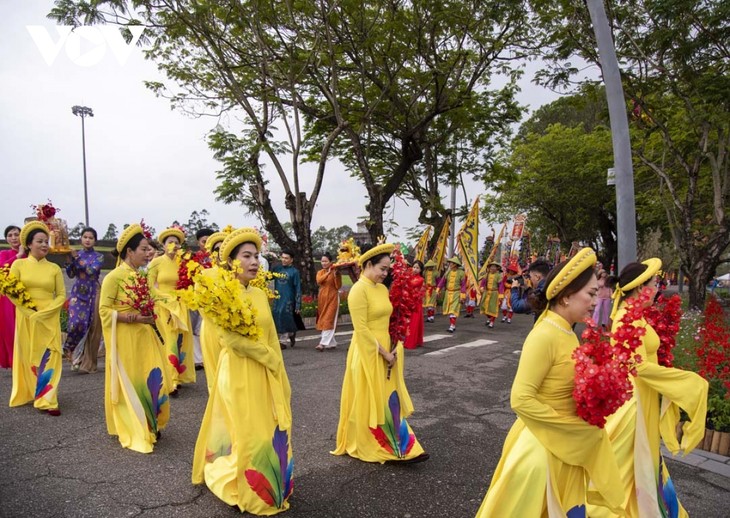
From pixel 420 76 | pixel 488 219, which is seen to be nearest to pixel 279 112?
pixel 420 76

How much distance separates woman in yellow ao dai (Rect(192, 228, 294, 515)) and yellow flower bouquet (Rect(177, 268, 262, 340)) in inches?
1.7

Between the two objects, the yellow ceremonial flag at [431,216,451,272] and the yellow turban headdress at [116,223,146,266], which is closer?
the yellow turban headdress at [116,223,146,266]

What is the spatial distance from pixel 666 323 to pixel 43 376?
612 cm

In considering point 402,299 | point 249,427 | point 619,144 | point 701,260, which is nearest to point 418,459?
point 402,299

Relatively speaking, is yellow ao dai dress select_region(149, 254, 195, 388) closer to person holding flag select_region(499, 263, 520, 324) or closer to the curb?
the curb

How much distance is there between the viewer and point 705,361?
17.0 feet

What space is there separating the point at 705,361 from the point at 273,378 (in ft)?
15.1

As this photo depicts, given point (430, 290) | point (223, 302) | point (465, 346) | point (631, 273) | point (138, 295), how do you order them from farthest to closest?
point (430, 290) < point (465, 346) < point (138, 295) < point (631, 273) < point (223, 302)

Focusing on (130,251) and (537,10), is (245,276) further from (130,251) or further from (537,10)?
(537,10)

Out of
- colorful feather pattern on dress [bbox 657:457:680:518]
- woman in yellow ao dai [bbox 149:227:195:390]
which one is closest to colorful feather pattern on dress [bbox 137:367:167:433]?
woman in yellow ao dai [bbox 149:227:195:390]

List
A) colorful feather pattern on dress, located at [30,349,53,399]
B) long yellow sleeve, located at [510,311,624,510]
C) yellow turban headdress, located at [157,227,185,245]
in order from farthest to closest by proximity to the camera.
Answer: yellow turban headdress, located at [157,227,185,245] → colorful feather pattern on dress, located at [30,349,53,399] → long yellow sleeve, located at [510,311,624,510]

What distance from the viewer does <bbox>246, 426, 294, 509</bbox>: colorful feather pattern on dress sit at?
3.27 m

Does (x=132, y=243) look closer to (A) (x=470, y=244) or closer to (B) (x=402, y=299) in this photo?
(B) (x=402, y=299)

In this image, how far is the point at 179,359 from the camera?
6.60m
